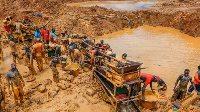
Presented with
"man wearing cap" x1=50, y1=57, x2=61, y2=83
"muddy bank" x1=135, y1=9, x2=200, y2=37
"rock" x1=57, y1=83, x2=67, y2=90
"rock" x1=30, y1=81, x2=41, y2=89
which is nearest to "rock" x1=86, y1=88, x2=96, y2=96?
"rock" x1=57, y1=83, x2=67, y2=90

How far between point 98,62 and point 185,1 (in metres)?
29.5

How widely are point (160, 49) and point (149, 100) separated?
8105 millimetres

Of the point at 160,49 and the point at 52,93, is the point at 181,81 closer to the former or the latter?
the point at 52,93

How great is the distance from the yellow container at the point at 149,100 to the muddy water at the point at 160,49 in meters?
1.42

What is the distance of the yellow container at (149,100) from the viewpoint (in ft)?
22.0

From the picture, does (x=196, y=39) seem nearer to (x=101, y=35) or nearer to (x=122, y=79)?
(x=101, y=35)

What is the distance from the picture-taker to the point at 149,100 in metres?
6.83

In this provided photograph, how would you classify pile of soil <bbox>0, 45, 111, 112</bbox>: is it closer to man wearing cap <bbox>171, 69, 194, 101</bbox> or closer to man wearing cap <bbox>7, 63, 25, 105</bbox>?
man wearing cap <bbox>7, 63, 25, 105</bbox>

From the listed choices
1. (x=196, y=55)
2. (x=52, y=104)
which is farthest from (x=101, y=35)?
(x=52, y=104)

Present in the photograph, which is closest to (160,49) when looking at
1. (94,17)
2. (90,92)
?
(90,92)

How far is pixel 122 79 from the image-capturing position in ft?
19.5

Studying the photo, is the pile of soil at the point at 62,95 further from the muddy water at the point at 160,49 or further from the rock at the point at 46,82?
the muddy water at the point at 160,49

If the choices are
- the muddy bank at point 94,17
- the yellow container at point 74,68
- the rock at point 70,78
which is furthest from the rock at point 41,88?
the muddy bank at point 94,17

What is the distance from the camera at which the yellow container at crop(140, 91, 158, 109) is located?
6.71m
